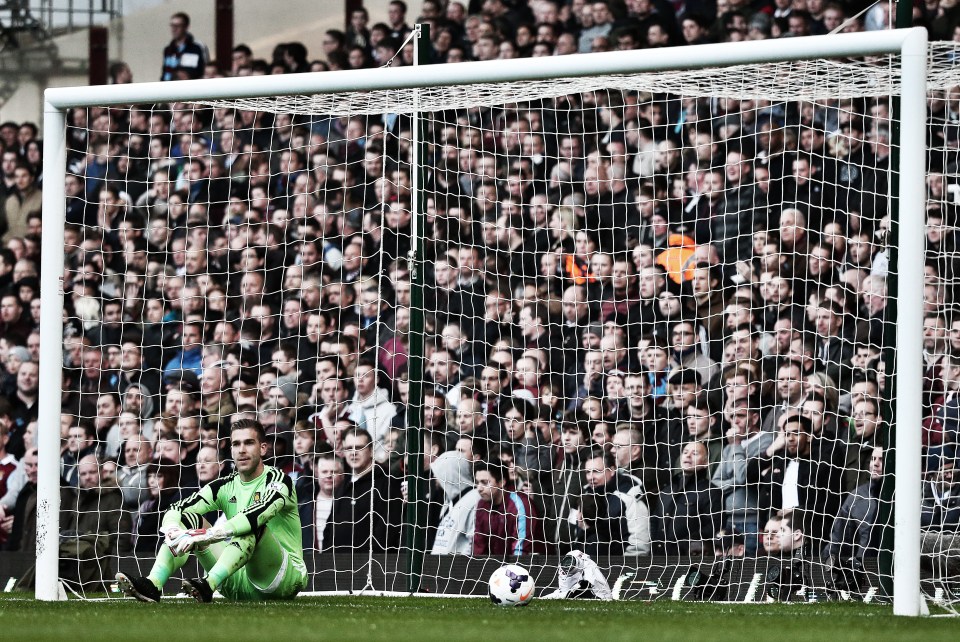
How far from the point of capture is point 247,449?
24.5 ft

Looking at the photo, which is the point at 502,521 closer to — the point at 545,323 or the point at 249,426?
the point at 545,323

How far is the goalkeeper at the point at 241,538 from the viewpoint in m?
6.88

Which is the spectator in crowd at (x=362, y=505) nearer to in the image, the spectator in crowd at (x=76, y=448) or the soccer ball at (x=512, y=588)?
the spectator in crowd at (x=76, y=448)

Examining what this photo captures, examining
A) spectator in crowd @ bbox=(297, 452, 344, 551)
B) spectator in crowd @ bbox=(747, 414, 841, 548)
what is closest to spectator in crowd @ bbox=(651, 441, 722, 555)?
spectator in crowd @ bbox=(747, 414, 841, 548)

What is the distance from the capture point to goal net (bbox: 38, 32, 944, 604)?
26.3 feet

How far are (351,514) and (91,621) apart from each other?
3881mm

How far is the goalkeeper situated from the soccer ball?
1236 millimetres

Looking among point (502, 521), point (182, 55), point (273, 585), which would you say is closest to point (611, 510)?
point (502, 521)

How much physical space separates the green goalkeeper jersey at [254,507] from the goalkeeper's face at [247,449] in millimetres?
80

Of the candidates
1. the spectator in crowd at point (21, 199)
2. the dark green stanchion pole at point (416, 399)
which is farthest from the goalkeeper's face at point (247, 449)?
the spectator in crowd at point (21, 199)

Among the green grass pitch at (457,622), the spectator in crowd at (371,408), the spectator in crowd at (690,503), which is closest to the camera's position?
the green grass pitch at (457,622)

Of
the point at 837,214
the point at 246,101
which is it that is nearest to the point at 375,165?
the point at 246,101

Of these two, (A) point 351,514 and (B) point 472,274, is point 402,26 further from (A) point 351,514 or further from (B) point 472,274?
(A) point 351,514

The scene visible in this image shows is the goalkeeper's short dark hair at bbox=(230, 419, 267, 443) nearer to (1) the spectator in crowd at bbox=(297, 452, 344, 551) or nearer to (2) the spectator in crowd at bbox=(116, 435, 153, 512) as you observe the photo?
Answer: (1) the spectator in crowd at bbox=(297, 452, 344, 551)
